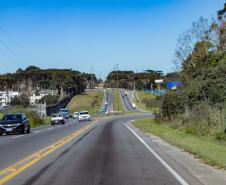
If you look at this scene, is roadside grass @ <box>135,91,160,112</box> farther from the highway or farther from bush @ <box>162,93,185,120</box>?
the highway

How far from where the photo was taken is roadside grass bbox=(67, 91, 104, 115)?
130000 mm

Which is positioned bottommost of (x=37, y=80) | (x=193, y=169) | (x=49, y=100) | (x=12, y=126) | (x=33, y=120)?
(x=193, y=169)

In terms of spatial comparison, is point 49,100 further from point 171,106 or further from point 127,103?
point 171,106

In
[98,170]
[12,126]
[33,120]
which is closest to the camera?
[98,170]

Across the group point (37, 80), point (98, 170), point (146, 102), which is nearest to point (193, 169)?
point (98, 170)

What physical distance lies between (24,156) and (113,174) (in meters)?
5.80

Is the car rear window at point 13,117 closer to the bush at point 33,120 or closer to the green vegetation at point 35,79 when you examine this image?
the bush at point 33,120

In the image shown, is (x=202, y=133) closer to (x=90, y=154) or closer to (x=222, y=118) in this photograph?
(x=222, y=118)

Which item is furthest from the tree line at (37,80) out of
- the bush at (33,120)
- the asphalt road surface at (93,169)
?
the asphalt road surface at (93,169)

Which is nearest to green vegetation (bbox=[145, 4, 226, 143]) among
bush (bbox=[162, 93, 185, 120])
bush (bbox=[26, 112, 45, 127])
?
bush (bbox=[162, 93, 185, 120])

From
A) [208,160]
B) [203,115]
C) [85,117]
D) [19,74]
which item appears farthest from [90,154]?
[19,74]

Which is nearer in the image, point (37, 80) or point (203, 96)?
point (203, 96)

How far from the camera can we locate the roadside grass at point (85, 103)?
130 metres

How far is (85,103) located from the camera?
139000 mm
